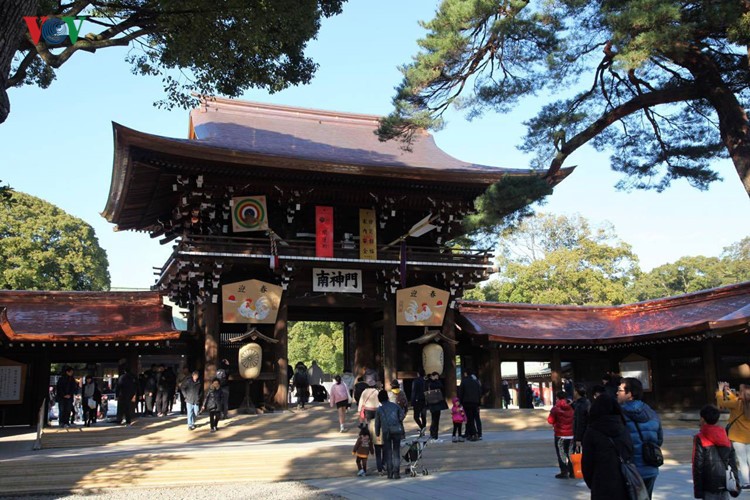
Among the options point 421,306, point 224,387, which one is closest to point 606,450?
point 224,387

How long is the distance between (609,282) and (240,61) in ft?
108

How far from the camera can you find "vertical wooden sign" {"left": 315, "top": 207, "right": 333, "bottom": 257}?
58.9 feet

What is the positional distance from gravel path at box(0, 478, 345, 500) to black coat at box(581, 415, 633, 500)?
4.74m

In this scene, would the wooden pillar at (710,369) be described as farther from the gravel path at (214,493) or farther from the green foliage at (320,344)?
the green foliage at (320,344)

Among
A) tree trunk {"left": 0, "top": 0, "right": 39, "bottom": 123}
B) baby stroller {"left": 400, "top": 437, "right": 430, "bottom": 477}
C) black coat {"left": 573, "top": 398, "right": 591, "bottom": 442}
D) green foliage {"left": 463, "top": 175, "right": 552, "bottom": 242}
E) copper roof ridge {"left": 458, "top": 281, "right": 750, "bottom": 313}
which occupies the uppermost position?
tree trunk {"left": 0, "top": 0, "right": 39, "bottom": 123}

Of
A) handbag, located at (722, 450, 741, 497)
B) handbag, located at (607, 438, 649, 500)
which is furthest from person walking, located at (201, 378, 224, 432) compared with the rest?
handbag, located at (607, 438, 649, 500)

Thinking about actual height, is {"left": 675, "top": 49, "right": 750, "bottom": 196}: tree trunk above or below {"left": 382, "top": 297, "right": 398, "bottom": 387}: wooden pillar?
above

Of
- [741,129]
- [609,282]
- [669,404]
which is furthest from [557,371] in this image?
[609,282]

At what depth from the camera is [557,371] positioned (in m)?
21.6

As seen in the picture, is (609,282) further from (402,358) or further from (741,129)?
(741,129)

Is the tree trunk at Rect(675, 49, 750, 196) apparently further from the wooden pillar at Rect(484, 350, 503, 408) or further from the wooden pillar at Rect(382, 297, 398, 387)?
the wooden pillar at Rect(484, 350, 503, 408)

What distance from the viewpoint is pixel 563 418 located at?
1005cm

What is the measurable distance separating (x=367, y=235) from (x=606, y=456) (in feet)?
47.1

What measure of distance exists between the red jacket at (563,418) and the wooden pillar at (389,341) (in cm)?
862
